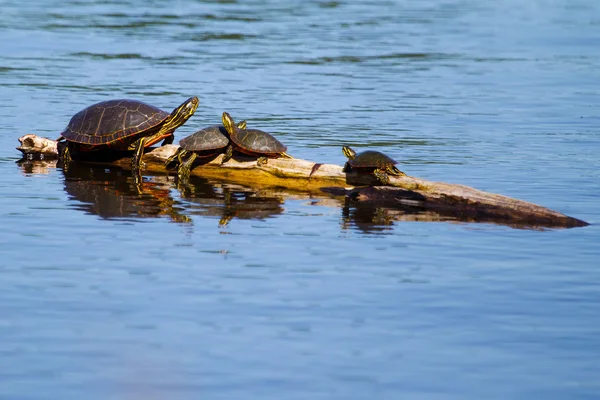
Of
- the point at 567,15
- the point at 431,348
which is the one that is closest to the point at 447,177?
the point at 431,348

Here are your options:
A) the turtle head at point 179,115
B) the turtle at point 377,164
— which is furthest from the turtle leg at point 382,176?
the turtle head at point 179,115

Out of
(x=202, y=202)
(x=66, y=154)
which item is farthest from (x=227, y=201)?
(x=66, y=154)

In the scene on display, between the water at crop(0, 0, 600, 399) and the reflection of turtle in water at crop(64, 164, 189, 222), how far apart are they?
0.16 ft

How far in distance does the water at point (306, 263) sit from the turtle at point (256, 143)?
1.61 feet

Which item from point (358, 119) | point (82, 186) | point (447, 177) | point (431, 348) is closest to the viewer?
point (431, 348)

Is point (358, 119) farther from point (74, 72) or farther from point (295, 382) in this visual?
point (295, 382)

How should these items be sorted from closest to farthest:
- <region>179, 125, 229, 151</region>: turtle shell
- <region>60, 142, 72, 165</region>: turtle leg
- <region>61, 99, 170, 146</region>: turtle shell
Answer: <region>179, 125, 229, 151</region>: turtle shell, <region>61, 99, 170, 146</region>: turtle shell, <region>60, 142, 72, 165</region>: turtle leg

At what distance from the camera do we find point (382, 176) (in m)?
13.3

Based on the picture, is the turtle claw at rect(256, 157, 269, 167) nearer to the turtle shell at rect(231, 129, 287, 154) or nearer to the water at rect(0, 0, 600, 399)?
the turtle shell at rect(231, 129, 287, 154)

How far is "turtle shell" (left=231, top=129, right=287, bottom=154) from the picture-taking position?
1419 centimetres

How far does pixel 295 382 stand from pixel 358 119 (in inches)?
519

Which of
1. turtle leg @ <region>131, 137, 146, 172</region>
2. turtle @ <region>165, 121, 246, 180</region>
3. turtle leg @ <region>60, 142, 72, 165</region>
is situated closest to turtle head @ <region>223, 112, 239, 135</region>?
turtle @ <region>165, 121, 246, 180</region>

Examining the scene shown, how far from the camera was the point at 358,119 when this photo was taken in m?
20.6

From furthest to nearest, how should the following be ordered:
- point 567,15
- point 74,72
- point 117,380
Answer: point 567,15
point 74,72
point 117,380
